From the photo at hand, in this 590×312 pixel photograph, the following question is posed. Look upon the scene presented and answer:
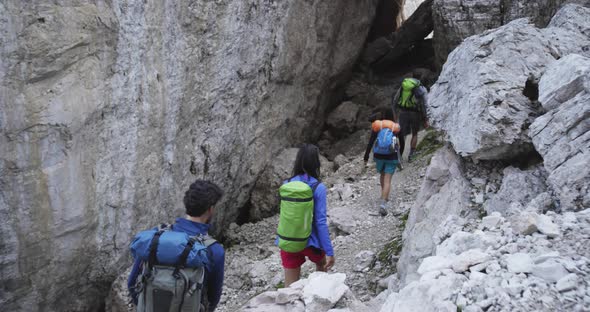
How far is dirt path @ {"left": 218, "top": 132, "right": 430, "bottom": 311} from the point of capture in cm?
769

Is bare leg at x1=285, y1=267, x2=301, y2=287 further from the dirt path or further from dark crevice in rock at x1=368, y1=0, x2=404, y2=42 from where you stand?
dark crevice in rock at x1=368, y1=0, x2=404, y2=42

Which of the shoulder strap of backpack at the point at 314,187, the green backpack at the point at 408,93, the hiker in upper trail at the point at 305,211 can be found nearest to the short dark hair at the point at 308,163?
the hiker in upper trail at the point at 305,211

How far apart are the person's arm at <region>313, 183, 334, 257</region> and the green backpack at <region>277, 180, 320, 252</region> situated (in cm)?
8

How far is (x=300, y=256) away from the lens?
6.16 m

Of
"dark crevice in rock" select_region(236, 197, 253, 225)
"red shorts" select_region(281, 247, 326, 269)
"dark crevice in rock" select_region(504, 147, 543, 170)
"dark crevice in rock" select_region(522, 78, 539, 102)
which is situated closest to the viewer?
"red shorts" select_region(281, 247, 326, 269)

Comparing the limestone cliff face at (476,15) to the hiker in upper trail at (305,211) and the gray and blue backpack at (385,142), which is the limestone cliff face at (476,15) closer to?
the gray and blue backpack at (385,142)

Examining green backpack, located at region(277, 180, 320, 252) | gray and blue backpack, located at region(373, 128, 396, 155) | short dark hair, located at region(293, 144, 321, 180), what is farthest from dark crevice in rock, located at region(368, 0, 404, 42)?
green backpack, located at region(277, 180, 320, 252)

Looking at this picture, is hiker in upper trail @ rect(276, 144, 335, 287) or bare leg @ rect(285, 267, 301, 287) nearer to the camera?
hiker in upper trail @ rect(276, 144, 335, 287)

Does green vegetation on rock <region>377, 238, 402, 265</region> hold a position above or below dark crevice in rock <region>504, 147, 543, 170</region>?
below

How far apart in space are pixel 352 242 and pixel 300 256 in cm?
276

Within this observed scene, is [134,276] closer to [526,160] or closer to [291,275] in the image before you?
[291,275]

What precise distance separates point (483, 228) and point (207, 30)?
694cm

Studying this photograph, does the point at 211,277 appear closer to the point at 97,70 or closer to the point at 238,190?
the point at 97,70

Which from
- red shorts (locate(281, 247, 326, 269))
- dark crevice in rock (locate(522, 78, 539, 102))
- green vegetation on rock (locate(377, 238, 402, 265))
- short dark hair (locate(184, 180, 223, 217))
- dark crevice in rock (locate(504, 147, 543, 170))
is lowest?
green vegetation on rock (locate(377, 238, 402, 265))
